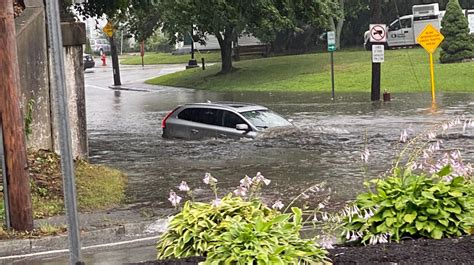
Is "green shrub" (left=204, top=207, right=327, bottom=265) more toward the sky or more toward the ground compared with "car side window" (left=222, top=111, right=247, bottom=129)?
more toward the sky

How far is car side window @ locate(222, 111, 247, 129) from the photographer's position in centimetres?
Result: 1834

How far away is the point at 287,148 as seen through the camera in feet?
57.8

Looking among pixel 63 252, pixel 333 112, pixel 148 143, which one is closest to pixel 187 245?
pixel 63 252

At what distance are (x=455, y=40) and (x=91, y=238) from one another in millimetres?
37205

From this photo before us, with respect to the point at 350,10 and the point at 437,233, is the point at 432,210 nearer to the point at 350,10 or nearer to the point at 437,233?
the point at 437,233

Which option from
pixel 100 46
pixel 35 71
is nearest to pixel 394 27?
pixel 35 71

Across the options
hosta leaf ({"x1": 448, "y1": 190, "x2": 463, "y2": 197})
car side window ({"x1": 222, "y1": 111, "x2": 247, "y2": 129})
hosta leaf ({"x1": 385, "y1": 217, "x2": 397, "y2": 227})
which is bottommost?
car side window ({"x1": 222, "y1": 111, "x2": 247, "y2": 129})

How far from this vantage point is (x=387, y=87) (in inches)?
1490

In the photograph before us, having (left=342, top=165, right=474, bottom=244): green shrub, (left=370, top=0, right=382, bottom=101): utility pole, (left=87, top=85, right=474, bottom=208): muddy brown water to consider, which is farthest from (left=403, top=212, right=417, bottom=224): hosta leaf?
(left=370, top=0, right=382, bottom=101): utility pole

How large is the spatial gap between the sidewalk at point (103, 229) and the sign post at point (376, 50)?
22.2m

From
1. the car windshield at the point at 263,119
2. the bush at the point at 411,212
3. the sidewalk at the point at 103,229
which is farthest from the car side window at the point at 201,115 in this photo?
the bush at the point at 411,212

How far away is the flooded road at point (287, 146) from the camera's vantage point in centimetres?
1352

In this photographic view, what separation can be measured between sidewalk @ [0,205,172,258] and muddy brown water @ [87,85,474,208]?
3.07 feet

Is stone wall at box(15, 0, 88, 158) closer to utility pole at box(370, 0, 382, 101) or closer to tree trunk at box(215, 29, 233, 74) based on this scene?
utility pole at box(370, 0, 382, 101)
